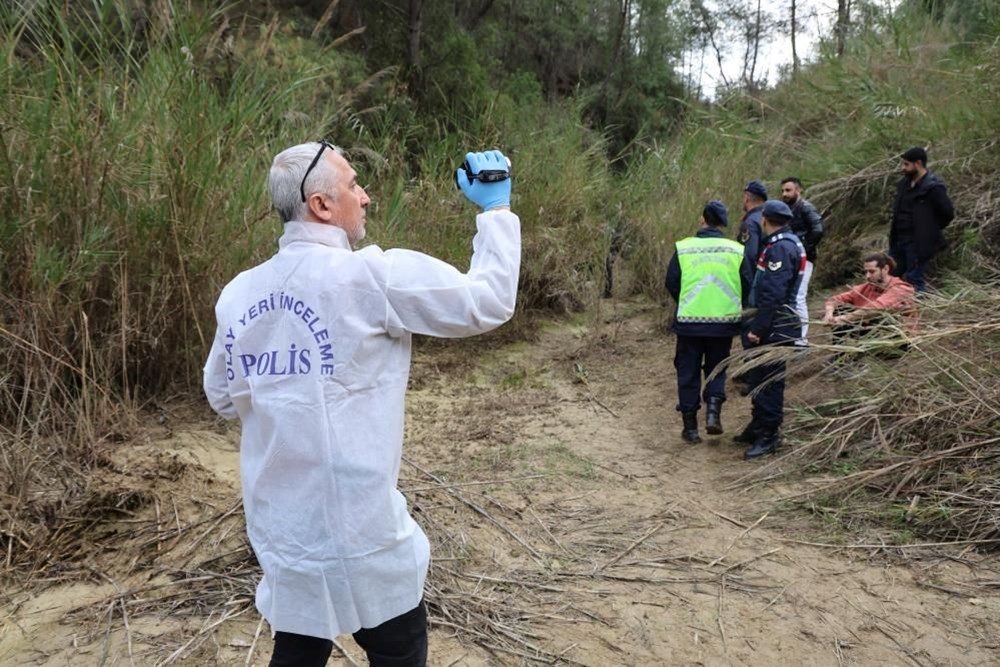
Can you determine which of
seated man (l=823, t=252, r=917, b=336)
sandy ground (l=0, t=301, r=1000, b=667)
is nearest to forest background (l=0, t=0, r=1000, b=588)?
seated man (l=823, t=252, r=917, b=336)

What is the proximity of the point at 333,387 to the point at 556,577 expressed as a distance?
6.66 feet

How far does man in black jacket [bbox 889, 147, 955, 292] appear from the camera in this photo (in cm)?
619

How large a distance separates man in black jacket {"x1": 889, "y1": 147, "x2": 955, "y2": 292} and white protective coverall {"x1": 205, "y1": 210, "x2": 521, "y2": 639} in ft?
18.2

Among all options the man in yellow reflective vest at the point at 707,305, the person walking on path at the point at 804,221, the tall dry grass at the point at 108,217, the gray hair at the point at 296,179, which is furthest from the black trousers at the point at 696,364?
the gray hair at the point at 296,179

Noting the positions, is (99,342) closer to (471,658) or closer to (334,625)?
(471,658)

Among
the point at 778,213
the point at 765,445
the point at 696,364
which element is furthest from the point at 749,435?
the point at 778,213

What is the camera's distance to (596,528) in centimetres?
398

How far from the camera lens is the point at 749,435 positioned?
5.27m

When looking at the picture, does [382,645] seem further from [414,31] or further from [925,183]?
[414,31]

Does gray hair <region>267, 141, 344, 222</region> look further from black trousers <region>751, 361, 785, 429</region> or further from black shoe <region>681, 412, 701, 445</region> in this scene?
black shoe <region>681, 412, 701, 445</region>

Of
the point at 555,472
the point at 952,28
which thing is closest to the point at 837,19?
the point at 952,28

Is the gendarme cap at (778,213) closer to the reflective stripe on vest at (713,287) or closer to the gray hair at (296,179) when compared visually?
the reflective stripe on vest at (713,287)

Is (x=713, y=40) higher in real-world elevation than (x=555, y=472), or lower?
higher

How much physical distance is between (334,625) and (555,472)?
3108 mm
